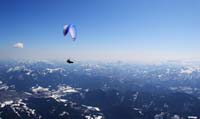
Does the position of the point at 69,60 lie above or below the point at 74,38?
below

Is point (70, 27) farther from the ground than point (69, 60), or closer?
farther from the ground

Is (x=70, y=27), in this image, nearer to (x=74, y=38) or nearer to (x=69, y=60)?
(x=74, y=38)

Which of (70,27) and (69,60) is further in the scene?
(70,27)

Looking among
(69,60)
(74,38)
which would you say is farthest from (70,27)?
(69,60)
